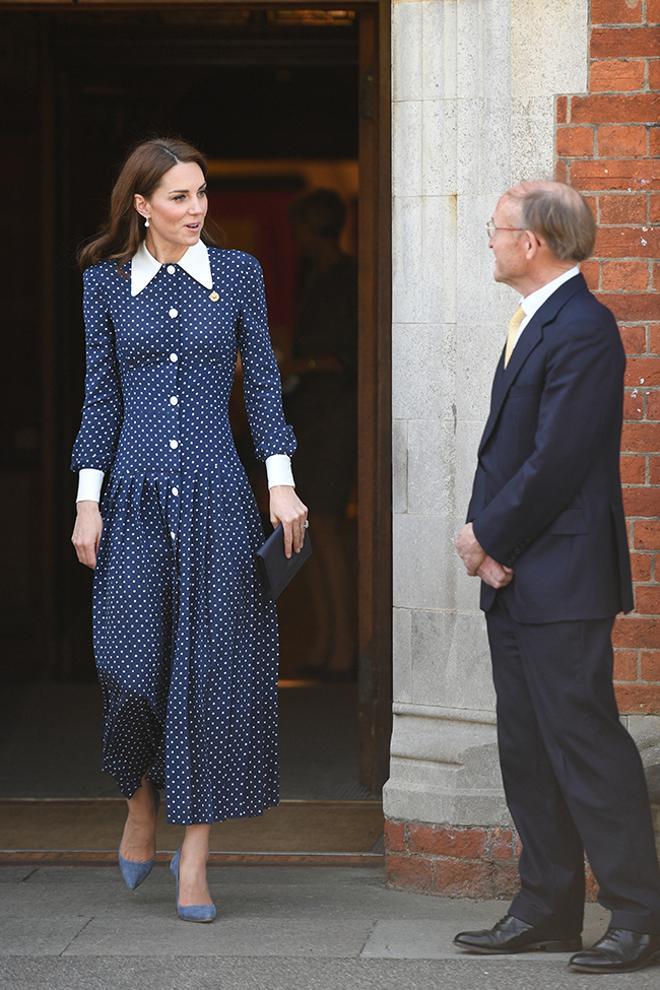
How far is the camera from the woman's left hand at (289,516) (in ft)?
16.0

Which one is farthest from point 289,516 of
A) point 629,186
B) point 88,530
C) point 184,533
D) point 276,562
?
point 629,186

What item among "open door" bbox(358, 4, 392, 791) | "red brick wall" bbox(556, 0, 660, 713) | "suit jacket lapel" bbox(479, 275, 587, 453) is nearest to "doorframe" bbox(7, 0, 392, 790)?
"open door" bbox(358, 4, 392, 791)

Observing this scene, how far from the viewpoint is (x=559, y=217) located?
4.42m

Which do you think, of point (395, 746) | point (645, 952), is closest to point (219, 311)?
point (395, 746)

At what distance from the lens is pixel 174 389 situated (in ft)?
16.3

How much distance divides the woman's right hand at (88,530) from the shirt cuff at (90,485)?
0.05ft

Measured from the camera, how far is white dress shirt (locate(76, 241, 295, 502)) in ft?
16.4

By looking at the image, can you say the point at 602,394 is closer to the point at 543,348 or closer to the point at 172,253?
the point at 543,348

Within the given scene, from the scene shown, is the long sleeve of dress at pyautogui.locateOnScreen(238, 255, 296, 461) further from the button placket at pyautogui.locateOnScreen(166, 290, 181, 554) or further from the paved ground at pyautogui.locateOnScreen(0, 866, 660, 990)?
the paved ground at pyautogui.locateOnScreen(0, 866, 660, 990)

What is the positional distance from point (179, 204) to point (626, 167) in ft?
4.04

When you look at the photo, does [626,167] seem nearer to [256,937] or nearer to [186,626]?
[186,626]

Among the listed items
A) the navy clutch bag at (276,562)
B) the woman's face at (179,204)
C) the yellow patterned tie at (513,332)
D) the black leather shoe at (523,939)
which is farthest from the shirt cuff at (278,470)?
the black leather shoe at (523,939)

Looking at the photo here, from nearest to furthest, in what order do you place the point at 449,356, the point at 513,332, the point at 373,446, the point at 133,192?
the point at 513,332 < the point at 133,192 < the point at 449,356 < the point at 373,446

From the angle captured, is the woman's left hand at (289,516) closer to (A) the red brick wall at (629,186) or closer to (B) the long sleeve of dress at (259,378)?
(B) the long sleeve of dress at (259,378)
